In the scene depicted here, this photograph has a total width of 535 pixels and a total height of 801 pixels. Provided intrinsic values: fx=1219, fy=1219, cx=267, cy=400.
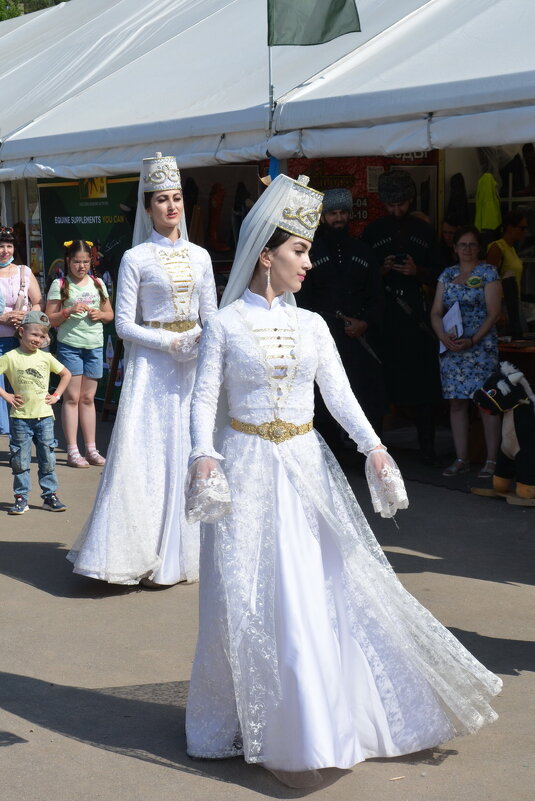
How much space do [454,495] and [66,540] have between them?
8.67 ft

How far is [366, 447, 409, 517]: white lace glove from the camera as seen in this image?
4.05m

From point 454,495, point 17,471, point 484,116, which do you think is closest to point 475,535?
point 454,495

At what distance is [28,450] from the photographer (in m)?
8.02

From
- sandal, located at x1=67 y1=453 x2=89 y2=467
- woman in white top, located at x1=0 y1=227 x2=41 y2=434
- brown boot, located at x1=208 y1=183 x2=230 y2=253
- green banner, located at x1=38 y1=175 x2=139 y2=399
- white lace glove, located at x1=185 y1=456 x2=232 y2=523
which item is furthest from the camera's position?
brown boot, located at x1=208 y1=183 x2=230 y2=253

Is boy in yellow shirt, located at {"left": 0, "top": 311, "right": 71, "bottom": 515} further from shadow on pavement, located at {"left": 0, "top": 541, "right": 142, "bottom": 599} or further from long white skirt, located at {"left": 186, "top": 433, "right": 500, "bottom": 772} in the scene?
long white skirt, located at {"left": 186, "top": 433, "right": 500, "bottom": 772}

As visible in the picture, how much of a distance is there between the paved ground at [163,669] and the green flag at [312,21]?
3185 mm

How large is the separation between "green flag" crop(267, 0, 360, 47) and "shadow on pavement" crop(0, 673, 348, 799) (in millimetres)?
4778

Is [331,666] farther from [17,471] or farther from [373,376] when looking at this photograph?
[373,376]

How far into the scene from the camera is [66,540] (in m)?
7.47

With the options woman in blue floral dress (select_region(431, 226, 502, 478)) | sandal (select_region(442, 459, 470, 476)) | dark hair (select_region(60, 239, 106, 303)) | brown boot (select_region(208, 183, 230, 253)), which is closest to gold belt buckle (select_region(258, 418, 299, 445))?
woman in blue floral dress (select_region(431, 226, 502, 478))

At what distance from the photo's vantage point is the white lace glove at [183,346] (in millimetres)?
6309

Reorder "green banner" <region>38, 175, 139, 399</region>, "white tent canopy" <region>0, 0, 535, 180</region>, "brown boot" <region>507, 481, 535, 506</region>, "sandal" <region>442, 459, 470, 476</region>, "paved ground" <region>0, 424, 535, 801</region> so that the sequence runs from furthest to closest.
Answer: "green banner" <region>38, 175, 139, 399</region> → "sandal" <region>442, 459, 470, 476</region> → "brown boot" <region>507, 481, 535, 506</region> → "white tent canopy" <region>0, 0, 535, 180</region> → "paved ground" <region>0, 424, 535, 801</region>

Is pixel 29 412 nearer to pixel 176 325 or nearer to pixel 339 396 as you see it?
pixel 176 325

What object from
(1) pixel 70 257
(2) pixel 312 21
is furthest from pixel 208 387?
(1) pixel 70 257
